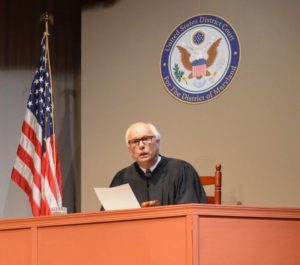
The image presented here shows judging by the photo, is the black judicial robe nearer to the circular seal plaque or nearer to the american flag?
the circular seal plaque

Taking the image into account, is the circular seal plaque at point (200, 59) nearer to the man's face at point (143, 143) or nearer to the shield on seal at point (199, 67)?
the shield on seal at point (199, 67)

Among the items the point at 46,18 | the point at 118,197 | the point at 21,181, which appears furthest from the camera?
the point at 46,18

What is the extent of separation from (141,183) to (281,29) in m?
1.48

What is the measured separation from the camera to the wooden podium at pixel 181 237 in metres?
2.69

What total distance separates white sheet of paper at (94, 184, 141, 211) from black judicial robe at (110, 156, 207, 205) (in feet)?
2.04

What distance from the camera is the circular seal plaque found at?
4512mm

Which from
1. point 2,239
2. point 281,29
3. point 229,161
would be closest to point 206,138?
point 229,161

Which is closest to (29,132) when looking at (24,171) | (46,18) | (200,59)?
(24,171)

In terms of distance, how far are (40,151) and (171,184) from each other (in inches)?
57.8

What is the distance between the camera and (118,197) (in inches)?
125

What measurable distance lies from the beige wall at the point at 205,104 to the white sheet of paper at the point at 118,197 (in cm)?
138

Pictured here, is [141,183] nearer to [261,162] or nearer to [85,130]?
[261,162]

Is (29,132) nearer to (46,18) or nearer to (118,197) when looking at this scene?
(46,18)

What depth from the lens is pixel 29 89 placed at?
5449 mm
